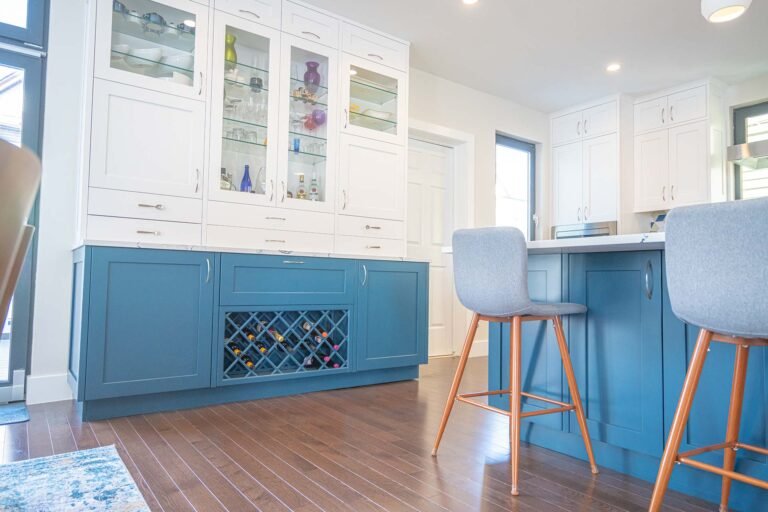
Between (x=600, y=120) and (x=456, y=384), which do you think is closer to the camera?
(x=456, y=384)

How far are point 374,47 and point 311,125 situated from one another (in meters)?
0.81

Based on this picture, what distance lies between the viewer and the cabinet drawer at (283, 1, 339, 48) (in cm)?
321

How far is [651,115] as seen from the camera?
4.84 m

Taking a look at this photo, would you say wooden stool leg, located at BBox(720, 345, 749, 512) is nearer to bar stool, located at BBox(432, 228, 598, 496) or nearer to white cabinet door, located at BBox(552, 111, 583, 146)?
bar stool, located at BBox(432, 228, 598, 496)

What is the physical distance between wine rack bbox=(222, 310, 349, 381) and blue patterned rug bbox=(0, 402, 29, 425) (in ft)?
3.12

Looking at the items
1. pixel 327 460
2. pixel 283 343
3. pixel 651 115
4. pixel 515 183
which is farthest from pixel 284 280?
pixel 651 115

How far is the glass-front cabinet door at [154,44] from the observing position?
2.63m

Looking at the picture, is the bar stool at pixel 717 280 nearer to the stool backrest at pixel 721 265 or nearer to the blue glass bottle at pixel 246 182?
the stool backrest at pixel 721 265

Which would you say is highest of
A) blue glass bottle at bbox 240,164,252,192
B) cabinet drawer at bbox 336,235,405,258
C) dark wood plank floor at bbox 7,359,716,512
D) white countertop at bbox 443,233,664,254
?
blue glass bottle at bbox 240,164,252,192

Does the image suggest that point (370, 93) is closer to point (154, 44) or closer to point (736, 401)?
point (154, 44)

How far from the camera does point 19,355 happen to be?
2752mm

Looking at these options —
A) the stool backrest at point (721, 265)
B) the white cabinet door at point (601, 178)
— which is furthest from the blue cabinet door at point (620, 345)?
the white cabinet door at point (601, 178)

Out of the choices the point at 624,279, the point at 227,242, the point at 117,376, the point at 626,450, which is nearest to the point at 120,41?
the point at 227,242

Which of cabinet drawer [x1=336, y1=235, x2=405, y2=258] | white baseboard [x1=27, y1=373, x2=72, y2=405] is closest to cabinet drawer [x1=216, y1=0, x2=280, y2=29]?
cabinet drawer [x1=336, y1=235, x2=405, y2=258]
